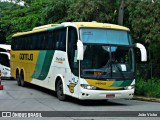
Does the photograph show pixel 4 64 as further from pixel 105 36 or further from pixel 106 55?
pixel 106 55

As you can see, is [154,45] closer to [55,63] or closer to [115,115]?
[55,63]

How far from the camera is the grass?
65.5 feet

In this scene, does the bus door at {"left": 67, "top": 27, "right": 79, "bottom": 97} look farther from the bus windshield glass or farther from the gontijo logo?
the gontijo logo

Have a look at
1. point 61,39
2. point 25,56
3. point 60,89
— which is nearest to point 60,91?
point 60,89

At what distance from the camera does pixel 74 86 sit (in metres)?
15.6

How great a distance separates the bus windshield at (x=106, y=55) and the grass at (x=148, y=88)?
180 inches

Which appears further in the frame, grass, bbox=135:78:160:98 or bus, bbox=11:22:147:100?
grass, bbox=135:78:160:98

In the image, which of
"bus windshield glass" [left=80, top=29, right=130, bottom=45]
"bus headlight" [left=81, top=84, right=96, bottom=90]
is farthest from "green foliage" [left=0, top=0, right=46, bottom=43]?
"bus headlight" [left=81, top=84, right=96, bottom=90]

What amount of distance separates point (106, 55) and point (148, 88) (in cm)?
590

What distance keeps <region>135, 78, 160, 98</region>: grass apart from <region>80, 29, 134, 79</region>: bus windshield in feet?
15.0

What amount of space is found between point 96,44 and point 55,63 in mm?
3192

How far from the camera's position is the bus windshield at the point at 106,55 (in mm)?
15125

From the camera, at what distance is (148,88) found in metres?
20.4

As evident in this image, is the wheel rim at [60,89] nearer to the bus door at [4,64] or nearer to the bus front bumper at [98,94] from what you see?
the bus front bumper at [98,94]
